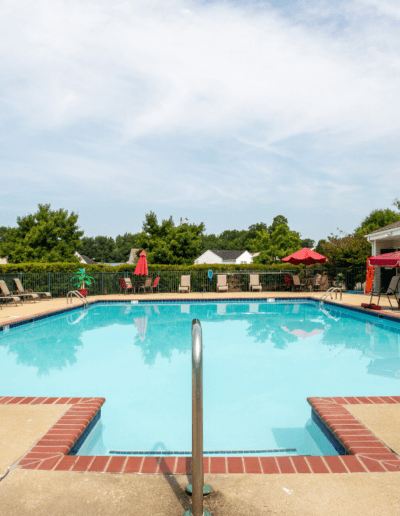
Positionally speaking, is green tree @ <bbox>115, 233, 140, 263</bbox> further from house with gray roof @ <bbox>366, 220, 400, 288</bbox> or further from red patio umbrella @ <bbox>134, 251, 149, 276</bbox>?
house with gray roof @ <bbox>366, 220, 400, 288</bbox>

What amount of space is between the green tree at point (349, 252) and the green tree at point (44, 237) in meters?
22.4

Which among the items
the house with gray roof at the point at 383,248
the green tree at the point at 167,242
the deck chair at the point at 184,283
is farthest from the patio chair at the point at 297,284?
the green tree at the point at 167,242

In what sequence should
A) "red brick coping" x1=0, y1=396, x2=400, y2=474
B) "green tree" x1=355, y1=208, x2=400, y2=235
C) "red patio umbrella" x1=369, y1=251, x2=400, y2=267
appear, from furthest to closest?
"green tree" x1=355, y1=208, x2=400, y2=235 → "red patio umbrella" x1=369, y1=251, x2=400, y2=267 → "red brick coping" x1=0, y1=396, x2=400, y2=474

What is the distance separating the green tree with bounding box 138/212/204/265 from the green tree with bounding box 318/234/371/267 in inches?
513

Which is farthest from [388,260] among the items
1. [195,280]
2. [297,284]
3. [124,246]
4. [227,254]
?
[124,246]

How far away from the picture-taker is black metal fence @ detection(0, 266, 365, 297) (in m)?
17.9

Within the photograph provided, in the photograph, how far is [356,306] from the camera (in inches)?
515

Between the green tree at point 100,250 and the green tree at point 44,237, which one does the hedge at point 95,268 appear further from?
the green tree at point 100,250

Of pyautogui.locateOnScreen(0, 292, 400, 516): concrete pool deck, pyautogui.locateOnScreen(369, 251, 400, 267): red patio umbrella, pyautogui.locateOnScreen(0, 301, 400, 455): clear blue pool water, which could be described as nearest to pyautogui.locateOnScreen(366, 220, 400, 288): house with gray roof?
pyautogui.locateOnScreen(369, 251, 400, 267): red patio umbrella

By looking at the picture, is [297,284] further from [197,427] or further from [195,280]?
[197,427]

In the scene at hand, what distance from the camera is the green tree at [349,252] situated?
20500 mm

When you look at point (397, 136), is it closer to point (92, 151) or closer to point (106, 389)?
point (92, 151)

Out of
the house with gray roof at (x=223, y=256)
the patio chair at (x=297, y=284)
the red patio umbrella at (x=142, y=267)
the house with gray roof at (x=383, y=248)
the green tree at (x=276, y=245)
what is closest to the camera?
the house with gray roof at (x=383, y=248)

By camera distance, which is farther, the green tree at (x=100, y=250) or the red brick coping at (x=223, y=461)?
the green tree at (x=100, y=250)
